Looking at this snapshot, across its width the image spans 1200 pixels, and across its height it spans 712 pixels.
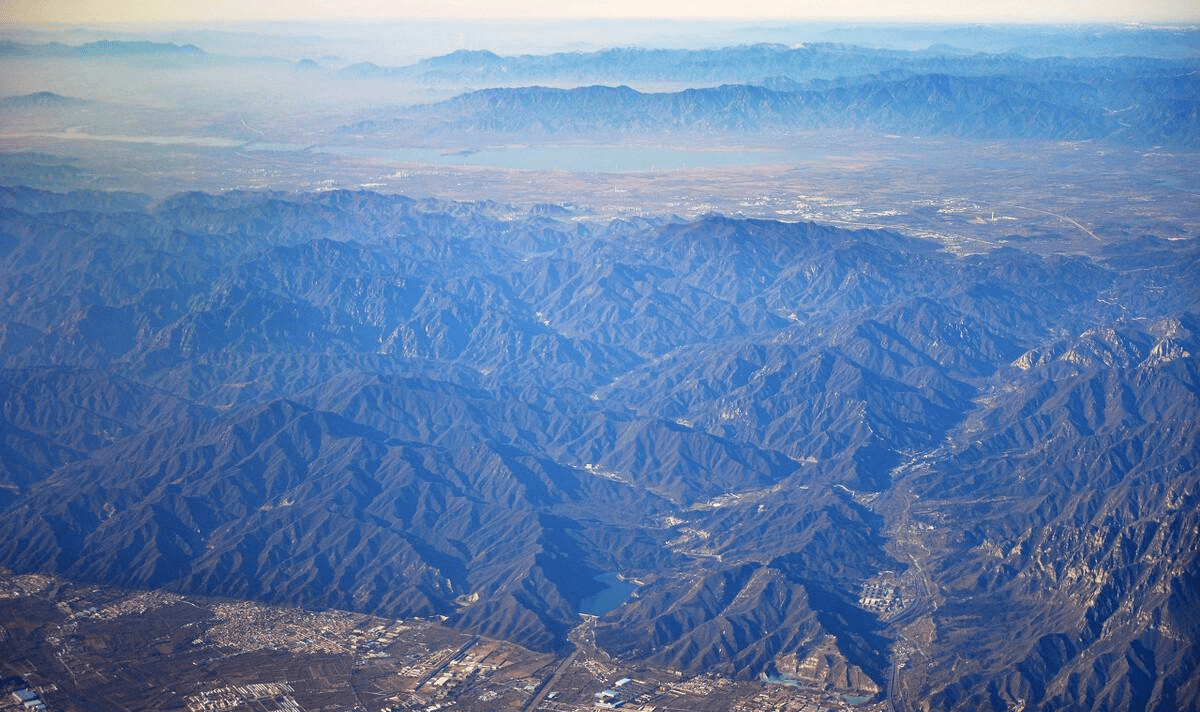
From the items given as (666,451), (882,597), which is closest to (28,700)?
(882,597)

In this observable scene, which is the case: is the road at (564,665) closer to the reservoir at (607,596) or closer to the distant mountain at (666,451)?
the distant mountain at (666,451)

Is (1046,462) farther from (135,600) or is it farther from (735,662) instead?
(135,600)

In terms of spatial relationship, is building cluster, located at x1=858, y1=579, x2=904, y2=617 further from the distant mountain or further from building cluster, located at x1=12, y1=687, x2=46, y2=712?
building cluster, located at x1=12, y1=687, x2=46, y2=712

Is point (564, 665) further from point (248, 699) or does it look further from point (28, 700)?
point (28, 700)

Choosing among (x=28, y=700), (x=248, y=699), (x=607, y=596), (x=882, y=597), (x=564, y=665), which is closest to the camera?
(x=28, y=700)

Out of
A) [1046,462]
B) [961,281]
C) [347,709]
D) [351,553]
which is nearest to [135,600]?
[351,553]

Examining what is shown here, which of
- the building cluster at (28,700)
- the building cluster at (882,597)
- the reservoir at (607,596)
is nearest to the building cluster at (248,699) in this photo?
the building cluster at (28,700)

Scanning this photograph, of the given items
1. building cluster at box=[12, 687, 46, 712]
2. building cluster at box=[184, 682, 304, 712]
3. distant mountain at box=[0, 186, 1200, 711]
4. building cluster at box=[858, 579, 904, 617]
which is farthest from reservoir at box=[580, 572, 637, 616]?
building cluster at box=[12, 687, 46, 712]
